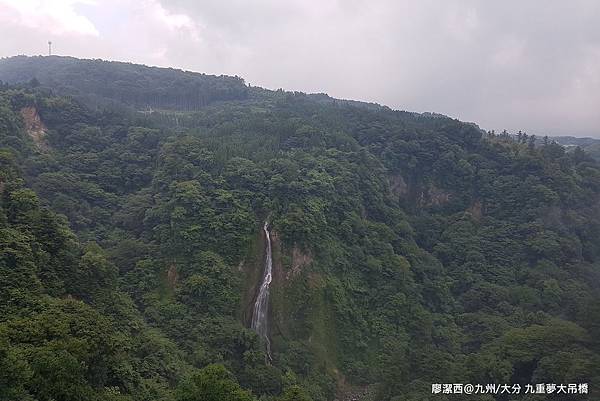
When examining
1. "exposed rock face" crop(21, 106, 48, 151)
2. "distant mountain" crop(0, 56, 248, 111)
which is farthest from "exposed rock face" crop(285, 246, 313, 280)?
"distant mountain" crop(0, 56, 248, 111)

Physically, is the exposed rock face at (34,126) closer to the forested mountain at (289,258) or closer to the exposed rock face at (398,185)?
the forested mountain at (289,258)

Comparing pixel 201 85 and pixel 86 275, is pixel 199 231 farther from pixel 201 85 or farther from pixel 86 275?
pixel 201 85

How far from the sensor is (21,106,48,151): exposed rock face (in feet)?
162

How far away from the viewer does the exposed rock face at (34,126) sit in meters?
49.4

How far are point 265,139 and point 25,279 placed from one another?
39285 mm

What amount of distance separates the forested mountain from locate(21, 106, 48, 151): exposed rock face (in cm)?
31

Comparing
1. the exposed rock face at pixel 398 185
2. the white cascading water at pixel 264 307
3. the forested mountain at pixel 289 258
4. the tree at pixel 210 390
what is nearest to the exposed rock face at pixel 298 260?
the forested mountain at pixel 289 258

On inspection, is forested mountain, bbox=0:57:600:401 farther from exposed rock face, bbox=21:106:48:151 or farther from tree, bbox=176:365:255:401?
exposed rock face, bbox=21:106:48:151

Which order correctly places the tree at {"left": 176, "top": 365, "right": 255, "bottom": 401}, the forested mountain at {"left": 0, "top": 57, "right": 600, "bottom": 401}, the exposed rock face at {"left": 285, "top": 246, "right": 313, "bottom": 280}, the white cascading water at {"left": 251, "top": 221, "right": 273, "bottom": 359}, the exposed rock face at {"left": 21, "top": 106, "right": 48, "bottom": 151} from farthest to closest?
the exposed rock face at {"left": 21, "top": 106, "right": 48, "bottom": 151}
the exposed rock face at {"left": 285, "top": 246, "right": 313, "bottom": 280}
the white cascading water at {"left": 251, "top": 221, "right": 273, "bottom": 359}
the forested mountain at {"left": 0, "top": 57, "right": 600, "bottom": 401}
the tree at {"left": 176, "top": 365, "right": 255, "bottom": 401}

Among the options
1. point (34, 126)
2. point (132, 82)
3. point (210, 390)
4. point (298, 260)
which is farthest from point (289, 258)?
point (132, 82)

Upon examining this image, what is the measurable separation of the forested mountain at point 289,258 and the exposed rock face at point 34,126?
1.02 ft

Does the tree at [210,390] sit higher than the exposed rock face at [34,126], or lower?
lower

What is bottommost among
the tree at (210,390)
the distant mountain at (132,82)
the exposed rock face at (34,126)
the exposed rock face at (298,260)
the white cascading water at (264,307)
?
the white cascading water at (264,307)

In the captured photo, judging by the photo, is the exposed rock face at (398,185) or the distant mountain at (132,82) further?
the distant mountain at (132,82)
